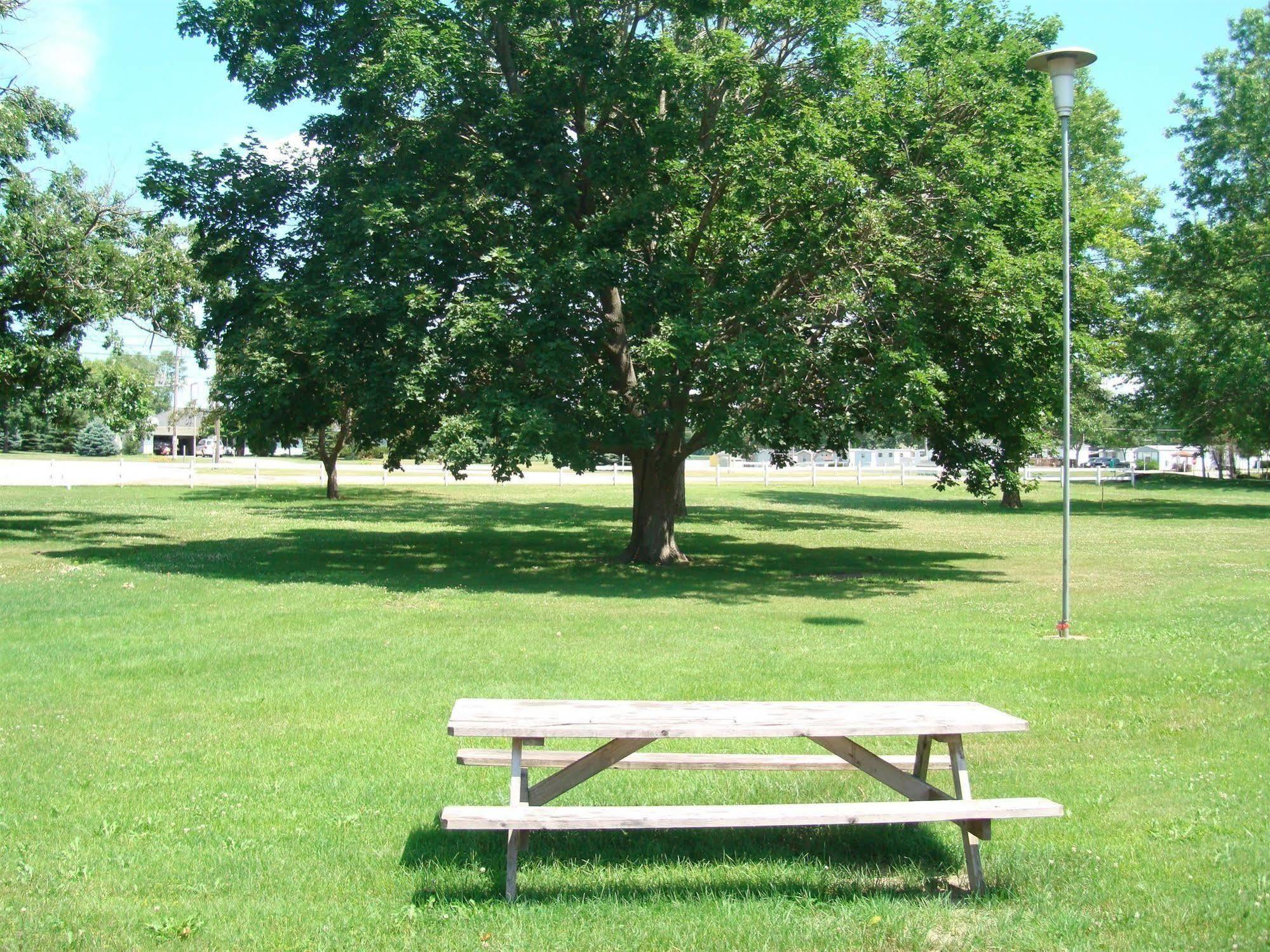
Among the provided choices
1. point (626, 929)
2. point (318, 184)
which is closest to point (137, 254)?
point (318, 184)

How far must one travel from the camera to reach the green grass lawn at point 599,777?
457 centimetres

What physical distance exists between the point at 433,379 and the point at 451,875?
12.6 metres

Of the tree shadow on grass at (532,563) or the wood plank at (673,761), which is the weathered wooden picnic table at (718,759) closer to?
the wood plank at (673,761)

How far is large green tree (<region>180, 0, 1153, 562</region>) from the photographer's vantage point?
16.5 metres

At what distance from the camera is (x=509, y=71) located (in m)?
19.0

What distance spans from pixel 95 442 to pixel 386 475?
144 feet

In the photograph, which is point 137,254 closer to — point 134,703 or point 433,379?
point 433,379

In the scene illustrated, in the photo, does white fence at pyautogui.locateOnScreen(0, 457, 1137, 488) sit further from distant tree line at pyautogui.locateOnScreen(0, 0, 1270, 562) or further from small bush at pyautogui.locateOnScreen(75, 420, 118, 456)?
distant tree line at pyautogui.locateOnScreen(0, 0, 1270, 562)

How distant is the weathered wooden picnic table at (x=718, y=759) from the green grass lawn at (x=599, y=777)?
33 cm

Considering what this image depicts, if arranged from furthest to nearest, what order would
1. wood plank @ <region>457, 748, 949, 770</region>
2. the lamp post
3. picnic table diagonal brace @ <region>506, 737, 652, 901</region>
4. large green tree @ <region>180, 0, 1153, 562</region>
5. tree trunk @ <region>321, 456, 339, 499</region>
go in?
tree trunk @ <region>321, 456, 339, 499</region> → large green tree @ <region>180, 0, 1153, 562</region> → the lamp post → wood plank @ <region>457, 748, 949, 770</region> → picnic table diagonal brace @ <region>506, 737, 652, 901</region>

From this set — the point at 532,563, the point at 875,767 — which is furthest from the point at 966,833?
the point at 532,563

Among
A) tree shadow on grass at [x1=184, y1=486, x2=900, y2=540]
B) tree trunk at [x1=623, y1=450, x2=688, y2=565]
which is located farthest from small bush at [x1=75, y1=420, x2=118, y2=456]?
tree trunk at [x1=623, y1=450, x2=688, y2=565]

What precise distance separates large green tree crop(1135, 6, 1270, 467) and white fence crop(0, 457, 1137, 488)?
6632 millimetres

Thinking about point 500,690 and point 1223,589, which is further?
point 1223,589
